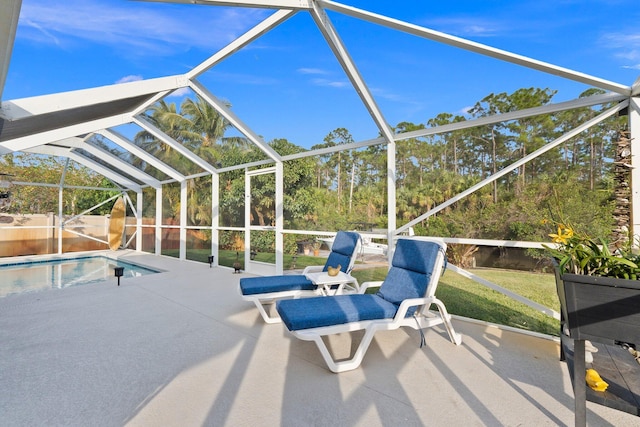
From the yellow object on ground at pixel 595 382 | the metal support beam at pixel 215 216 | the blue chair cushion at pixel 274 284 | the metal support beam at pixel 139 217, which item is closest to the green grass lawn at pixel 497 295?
the metal support beam at pixel 215 216

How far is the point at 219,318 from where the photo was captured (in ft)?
13.7

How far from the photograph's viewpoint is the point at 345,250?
16.0 feet

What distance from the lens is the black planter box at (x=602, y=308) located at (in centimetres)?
165

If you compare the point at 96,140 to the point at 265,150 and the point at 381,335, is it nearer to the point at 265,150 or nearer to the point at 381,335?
the point at 265,150

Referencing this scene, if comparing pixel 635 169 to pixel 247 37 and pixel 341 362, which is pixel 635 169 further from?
pixel 247 37

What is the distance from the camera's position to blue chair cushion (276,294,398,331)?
8.98 ft

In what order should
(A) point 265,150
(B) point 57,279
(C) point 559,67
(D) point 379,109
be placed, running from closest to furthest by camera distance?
(C) point 559,67 < (D) point 379,109 < (A) point 265,150 < (B) point 57,279

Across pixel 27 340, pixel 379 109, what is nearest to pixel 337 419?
pixel 27 340

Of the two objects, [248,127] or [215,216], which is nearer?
[248,127]

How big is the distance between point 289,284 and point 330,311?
1.52 m

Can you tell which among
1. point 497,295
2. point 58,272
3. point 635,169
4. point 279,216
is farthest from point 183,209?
point 635,169

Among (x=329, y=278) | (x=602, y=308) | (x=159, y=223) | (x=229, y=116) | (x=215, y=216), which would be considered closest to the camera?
(x=602, y=308)

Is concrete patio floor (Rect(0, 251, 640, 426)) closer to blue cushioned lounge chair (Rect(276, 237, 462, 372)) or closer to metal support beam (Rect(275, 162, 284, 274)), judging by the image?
blue cushioned lounge chair (Rect(276, 237, 462, 372))

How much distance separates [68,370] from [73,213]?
11.5m
